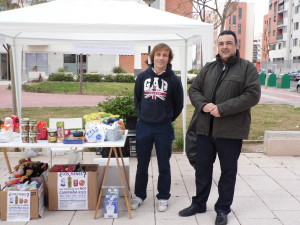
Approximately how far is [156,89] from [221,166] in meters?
1.02

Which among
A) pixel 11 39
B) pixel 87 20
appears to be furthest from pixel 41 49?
pixel 87 20

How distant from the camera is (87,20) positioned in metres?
4.13

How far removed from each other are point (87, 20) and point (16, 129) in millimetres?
1558

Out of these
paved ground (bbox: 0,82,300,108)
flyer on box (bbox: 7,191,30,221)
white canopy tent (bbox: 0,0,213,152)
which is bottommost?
flyer on box (bbox: 7,191,30,221)

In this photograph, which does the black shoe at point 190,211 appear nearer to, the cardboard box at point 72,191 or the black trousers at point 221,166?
the black trousers at point 221,166

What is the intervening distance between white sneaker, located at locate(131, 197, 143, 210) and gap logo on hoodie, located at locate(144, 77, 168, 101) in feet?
3.94

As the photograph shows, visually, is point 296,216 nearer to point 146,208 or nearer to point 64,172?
point 146,208

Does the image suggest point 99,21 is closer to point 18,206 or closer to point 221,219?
point 18,206

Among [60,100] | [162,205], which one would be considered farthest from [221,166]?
[60,100]

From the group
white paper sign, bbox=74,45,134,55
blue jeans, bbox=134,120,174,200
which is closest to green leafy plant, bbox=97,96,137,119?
white paper sign, bbox=74,45,134,55

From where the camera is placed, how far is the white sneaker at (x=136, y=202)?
12.3 ft

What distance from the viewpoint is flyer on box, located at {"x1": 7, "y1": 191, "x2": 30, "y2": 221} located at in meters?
3.43

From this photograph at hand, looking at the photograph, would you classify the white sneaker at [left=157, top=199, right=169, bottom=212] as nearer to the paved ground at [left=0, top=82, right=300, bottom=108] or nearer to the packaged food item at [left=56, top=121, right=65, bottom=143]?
the packaged food item at [left=56, top=121, right=65, bottom=143]

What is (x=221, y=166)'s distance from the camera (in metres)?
3.34
